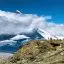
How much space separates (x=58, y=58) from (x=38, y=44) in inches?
237

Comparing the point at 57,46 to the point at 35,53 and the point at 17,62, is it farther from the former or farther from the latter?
the point at 17,62

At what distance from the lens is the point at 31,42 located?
2770cm

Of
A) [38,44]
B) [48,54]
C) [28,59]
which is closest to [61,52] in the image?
[48,54]

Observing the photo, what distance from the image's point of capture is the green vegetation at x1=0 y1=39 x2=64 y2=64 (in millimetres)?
21872

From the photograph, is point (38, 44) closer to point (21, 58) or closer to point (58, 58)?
point (21, 58)

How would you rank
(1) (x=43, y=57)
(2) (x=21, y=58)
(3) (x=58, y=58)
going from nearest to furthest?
(3) (x=58, y=58) → (1) (x=43, y=57) → (2) (x=21, y=58)

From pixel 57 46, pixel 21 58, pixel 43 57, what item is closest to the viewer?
pixel 43 57

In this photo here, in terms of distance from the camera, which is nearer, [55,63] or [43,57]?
[55,63]

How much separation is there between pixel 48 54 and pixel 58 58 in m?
2.25

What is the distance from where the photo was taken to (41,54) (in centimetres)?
2458

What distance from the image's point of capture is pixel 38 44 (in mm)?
27297

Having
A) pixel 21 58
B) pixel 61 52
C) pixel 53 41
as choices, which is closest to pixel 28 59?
pixel 21 58

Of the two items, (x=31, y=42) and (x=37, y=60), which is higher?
(x=31, y=42)

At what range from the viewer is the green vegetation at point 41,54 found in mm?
21872
